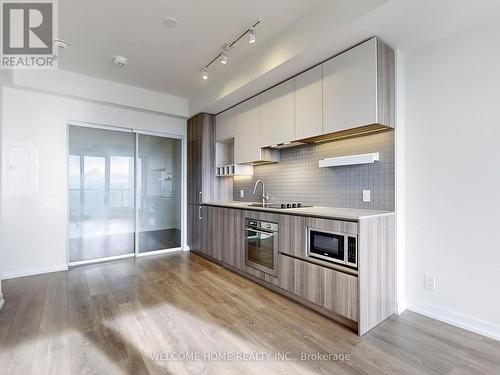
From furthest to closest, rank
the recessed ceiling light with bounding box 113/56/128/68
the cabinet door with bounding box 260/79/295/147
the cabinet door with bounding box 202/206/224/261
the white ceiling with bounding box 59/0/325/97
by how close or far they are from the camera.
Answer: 1. the cabinet door with bounding box 202/206/224/261
2. the recessed ceiling light with bounding box 113/56/128/68
3. the cabinet door with bounding box 260/79/295/147
4. the white ceiling with bounding box 59/0/325/97

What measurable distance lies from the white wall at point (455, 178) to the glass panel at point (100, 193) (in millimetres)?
4274

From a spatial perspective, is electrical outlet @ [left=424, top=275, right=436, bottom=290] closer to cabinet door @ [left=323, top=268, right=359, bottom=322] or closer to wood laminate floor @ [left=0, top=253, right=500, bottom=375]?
wood laminate floor @ [left=0, top=253, right=500, bottom=375]

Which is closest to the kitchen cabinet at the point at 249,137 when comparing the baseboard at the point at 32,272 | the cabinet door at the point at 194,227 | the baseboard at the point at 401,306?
→ the cabinet door at the point at 194,227

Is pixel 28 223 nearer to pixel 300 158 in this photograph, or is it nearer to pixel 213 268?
pixel 213 268

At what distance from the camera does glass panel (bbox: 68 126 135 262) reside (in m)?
4.00

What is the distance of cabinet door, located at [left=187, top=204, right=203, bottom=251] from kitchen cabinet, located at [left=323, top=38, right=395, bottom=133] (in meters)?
2.82

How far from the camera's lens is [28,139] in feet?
11.7

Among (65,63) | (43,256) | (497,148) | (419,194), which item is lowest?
(43,256)

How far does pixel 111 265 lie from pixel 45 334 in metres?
1.97

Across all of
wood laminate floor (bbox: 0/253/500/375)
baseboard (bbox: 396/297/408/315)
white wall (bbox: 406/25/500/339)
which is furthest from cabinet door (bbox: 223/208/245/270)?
white wall (bbox: 406/25/500/339)

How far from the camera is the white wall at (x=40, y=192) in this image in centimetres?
346

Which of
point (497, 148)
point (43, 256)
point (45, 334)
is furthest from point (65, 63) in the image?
point (497, 148)

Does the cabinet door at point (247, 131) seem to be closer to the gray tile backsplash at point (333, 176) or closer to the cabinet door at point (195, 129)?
the gray tile backsplash at point (333, 176)

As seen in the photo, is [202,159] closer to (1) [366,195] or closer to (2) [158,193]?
(2) [158,193]
